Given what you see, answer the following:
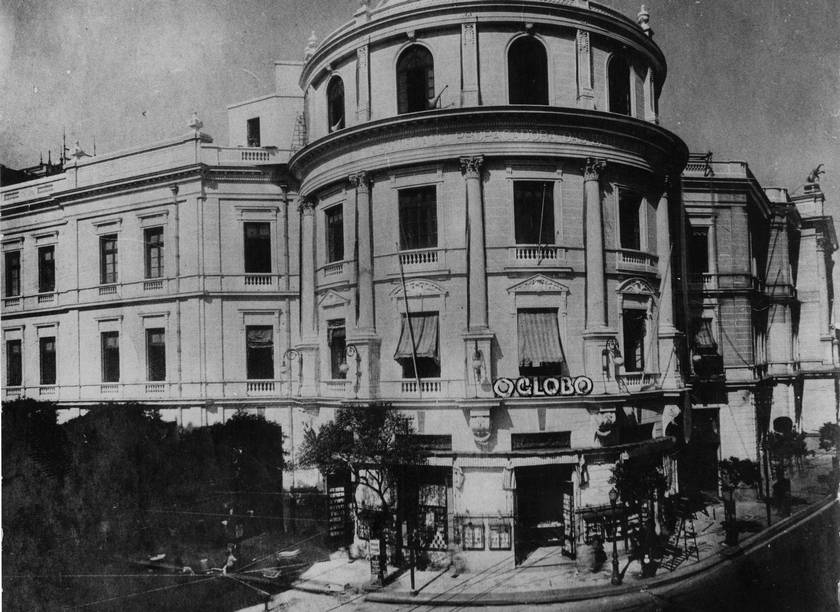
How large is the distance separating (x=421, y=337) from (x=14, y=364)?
1714 centimetres

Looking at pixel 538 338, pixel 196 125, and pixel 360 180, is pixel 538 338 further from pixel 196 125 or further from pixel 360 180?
pixel 196 125

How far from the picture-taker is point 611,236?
24.2 m

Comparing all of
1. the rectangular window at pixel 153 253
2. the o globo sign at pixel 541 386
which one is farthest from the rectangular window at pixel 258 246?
the o globo sign at pixel 541 386

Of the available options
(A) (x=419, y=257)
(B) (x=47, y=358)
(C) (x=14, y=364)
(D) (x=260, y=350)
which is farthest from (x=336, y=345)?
(C) (x=14, y=364)

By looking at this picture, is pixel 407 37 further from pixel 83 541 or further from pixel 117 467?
pixel 83 541

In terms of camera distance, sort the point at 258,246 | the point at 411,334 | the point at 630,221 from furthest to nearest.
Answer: the point at 258,246, the point at 630,221, the point at 411,334

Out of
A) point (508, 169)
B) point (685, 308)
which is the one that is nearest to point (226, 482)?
point (508, 169)

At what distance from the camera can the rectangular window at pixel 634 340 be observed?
2492cm

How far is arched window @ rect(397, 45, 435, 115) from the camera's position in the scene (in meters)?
23.6

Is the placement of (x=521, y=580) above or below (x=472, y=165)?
below

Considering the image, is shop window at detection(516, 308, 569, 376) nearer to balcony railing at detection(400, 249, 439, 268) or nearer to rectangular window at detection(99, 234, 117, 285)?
Answer: balcony railing at detection(400, 249, 439, 268)

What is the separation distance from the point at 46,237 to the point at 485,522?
22611 mm

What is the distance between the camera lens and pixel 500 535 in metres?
21.2

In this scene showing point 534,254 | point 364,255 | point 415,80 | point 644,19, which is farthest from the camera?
point 644,19
